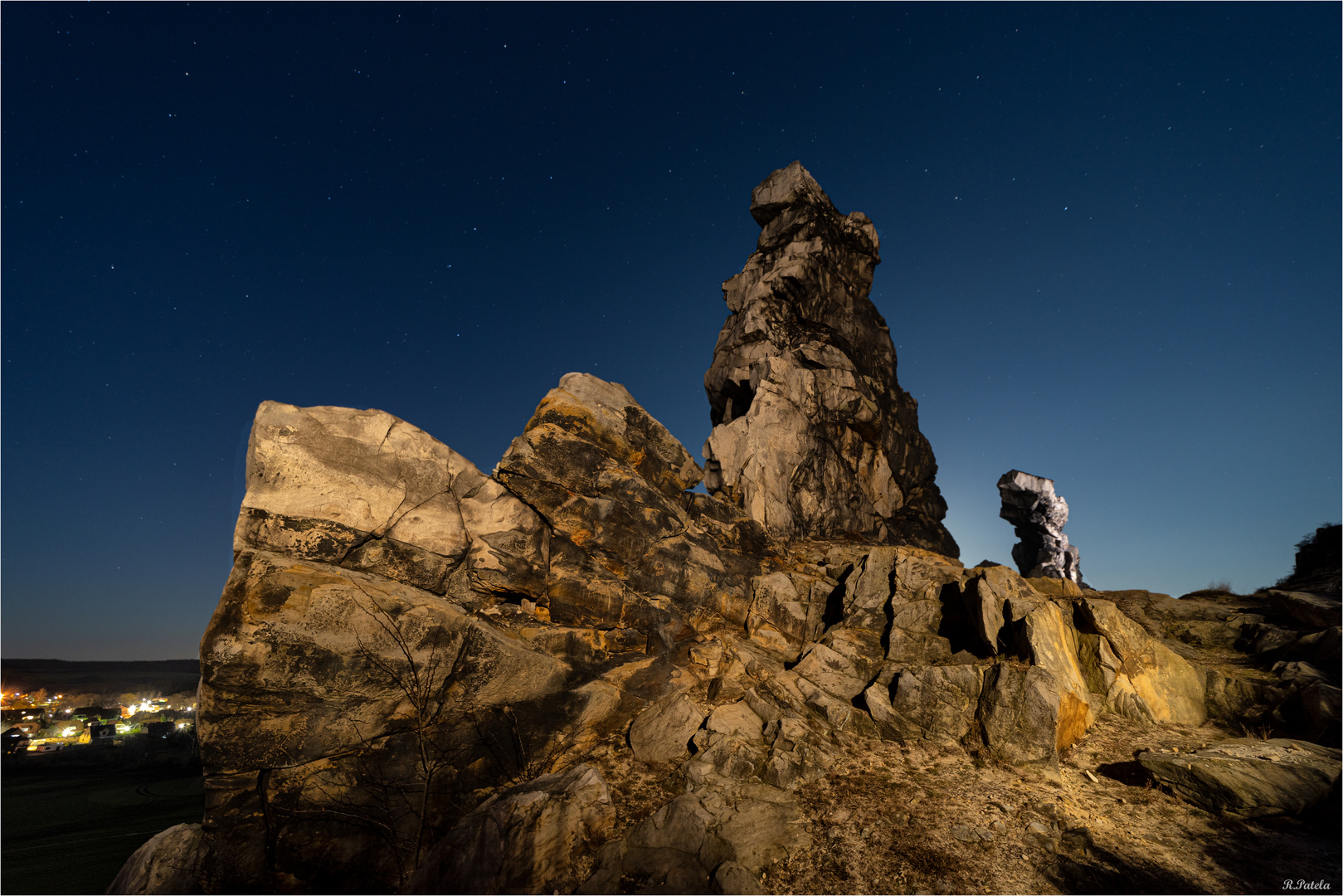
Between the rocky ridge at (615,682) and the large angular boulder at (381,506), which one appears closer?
the rocky ridge at (615,682)

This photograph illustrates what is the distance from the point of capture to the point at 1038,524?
5444 cm

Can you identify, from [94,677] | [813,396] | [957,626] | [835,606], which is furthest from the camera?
[94,677]

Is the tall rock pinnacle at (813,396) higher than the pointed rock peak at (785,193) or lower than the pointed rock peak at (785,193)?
lower

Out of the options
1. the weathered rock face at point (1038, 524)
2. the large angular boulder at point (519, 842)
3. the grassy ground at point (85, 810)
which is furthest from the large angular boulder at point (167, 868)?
the weathered rock face at point (1038, 524)

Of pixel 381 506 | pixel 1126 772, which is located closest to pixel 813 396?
pixel 1126 772

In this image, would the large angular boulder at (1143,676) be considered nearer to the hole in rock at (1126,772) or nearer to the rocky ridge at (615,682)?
the rocky ridge at (615,682)

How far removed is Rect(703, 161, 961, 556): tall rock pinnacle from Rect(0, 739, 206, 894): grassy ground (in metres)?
23.8

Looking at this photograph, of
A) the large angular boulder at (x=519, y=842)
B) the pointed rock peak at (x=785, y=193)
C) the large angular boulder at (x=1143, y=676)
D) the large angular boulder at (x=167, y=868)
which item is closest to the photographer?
the large angular boulder at (x=519, y=842)

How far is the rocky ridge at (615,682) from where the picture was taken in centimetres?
838

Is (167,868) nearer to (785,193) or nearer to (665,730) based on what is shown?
(665,730)

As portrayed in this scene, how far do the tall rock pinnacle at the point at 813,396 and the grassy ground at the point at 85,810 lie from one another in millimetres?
23792

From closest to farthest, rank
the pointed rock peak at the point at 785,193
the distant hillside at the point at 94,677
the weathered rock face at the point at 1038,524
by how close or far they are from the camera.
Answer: the pointed rock peak at the point at 785,193
the weathered rock face at the point at 1038,524
the distant hillside at the point at 94,677

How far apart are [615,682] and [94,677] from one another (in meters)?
149

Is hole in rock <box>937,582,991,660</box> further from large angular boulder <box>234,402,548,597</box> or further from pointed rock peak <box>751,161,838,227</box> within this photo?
pointed rock peak <box>751,161,838,227</box>
